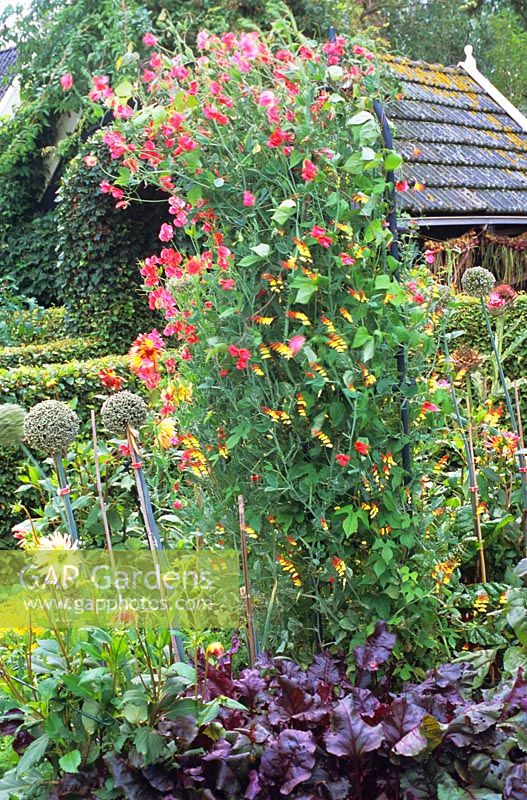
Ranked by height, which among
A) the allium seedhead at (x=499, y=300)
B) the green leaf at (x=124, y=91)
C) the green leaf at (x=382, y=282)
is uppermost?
the green leaf at (x=124, y=91)

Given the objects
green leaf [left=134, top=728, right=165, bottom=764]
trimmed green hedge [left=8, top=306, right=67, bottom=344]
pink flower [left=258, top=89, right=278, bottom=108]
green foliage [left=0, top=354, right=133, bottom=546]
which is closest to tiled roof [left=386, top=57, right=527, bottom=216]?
green foliage [left=0, top=354, right=133, bottom=546]

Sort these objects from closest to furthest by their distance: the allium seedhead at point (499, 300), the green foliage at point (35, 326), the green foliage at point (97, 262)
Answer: the allium seedhead at point (499, 300), the green foliage at point (97, 262), the green foliage at point (35, 326)

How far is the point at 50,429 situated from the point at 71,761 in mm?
939

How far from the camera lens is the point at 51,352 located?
795 centimetres

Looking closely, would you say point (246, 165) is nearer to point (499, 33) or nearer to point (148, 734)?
point (148, 734)

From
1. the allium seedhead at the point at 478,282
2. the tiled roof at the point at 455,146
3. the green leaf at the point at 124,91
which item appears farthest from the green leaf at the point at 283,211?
the tiled roof at the point at 455,146

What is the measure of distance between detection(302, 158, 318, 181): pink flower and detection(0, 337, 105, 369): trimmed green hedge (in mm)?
5349

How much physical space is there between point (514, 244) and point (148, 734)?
7.25 m

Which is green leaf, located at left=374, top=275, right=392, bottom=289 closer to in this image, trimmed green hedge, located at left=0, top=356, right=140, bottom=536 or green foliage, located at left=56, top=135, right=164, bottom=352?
trimmed green hedge, located at left=0, top=356, right=140, bottom=536

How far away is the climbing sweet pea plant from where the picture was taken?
2.56m

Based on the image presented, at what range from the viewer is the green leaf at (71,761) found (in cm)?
195

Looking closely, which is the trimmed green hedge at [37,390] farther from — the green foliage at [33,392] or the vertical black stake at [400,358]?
the vertical black stake at [400,358]

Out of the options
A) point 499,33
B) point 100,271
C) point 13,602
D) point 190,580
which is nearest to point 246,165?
point 190,580

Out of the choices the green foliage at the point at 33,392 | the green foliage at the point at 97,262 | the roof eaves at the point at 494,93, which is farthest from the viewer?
the roof eaves at the point at 494,93
